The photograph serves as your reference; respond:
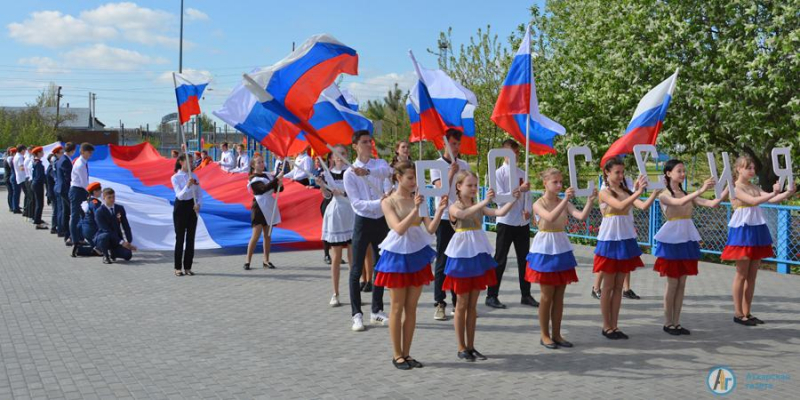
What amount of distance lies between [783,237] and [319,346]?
7791mm

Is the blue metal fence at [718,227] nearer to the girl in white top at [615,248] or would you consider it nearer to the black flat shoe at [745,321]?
the black flat shoe at [745,321]

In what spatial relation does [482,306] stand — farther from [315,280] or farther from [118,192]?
[118,192]

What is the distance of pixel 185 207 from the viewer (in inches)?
411

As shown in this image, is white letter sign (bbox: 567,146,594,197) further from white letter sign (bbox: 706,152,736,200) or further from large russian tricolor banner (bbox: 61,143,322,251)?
large russian tricolor banner (bbox: 61,143,322,251)

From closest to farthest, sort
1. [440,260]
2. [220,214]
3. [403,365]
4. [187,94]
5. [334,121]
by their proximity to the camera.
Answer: [403,365] < [440,260] < [334,121] < [187,94] < [220,214]

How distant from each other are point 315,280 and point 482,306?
9.08 feet

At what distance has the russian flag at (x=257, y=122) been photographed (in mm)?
8625

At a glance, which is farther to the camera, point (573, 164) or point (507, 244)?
point (507, 244)

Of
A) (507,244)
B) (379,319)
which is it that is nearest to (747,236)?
(507,244)

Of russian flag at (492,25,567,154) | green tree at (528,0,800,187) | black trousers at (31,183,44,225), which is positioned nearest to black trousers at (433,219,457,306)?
russian flag at (492,25,567,154)

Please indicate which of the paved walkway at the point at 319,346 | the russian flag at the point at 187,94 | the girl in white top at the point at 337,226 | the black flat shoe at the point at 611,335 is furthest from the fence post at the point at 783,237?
the russian flag at the point at 187,94

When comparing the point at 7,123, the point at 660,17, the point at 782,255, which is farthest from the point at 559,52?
the point at 7,123

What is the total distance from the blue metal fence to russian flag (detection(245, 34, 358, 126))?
14.4ft

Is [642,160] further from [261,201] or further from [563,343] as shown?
[261,201]
